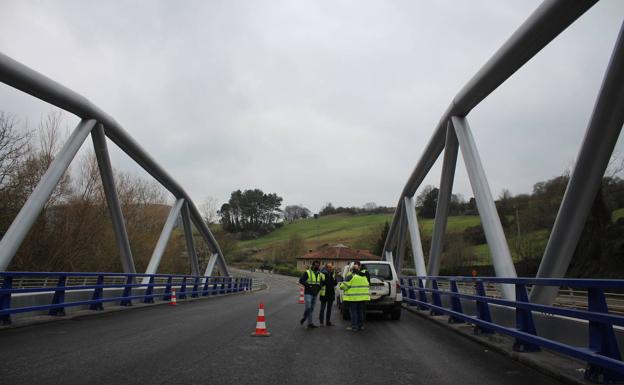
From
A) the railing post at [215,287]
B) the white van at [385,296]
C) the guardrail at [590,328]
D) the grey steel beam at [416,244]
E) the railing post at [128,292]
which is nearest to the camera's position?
the guardrail at [590,328]

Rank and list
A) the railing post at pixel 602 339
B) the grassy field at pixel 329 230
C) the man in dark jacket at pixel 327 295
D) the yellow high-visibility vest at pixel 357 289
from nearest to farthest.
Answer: the railing post at pixel 602 339 < the yellow high-visibility vest at pixel 357 289 < the man in dark jacket at pixel 327 295 < the grassy field at pixel 329 230

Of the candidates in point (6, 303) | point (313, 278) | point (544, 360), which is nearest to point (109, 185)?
point (6, 303)

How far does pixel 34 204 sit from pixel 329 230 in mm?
123848

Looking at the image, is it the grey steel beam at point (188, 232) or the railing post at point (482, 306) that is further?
the grey steel beam at point (188, 232)

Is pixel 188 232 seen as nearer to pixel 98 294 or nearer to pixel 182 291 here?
pixel 182 291

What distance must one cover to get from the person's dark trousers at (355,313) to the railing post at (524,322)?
4228 millimetres

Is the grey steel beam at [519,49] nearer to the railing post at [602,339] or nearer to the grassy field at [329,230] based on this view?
the railing post at [602,339]

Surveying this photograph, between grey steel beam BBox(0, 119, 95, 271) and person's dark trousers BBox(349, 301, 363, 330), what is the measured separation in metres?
8.02

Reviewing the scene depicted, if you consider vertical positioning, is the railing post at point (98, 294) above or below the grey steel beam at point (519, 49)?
below

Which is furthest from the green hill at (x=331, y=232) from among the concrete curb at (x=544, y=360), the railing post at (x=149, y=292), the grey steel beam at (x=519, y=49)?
the concrete curb at (x=544, y=360)

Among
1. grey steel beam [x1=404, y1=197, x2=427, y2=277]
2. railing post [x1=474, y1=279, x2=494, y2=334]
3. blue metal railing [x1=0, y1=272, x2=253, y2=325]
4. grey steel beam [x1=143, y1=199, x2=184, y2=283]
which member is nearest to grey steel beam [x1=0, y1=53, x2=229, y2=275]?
grey steel beam [x1=143, y1=199, x2=184, y2=283]

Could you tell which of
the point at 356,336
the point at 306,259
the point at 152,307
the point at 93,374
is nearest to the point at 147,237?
the point at 152,307

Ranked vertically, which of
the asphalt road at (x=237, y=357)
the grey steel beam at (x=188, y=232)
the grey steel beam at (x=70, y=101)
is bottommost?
the asphalt road at (x=237, y=357)

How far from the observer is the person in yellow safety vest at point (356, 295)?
11.1 metres
